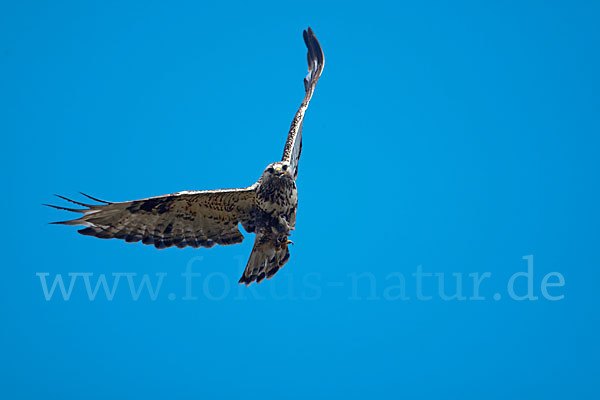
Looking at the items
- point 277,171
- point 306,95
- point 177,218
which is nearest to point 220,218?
point 177,218

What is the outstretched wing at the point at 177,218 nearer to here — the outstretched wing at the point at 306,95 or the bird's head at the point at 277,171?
the bird's head at the point at 277,171

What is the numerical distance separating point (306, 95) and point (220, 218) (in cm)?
258

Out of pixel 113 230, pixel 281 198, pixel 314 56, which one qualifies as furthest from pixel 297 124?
pixel 113 230

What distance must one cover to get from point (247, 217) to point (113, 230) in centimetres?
180

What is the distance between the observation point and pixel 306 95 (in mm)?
11070

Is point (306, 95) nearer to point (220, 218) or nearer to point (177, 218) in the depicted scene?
point (220, 218)

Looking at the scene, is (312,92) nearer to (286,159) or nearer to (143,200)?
(286,159)

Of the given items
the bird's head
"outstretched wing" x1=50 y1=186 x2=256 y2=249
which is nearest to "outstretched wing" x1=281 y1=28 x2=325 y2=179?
the bird's head

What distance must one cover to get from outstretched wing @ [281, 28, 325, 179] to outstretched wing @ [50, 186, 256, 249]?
0.95 metres

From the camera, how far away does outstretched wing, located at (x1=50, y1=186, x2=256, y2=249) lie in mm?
9117

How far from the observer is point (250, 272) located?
32.7 ft

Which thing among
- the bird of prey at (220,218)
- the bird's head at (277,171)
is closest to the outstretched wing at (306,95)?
the bird of prey at (220,218)

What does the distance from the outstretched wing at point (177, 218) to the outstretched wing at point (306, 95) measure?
955 mm

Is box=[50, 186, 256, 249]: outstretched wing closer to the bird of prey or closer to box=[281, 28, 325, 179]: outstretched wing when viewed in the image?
the bird of prey
